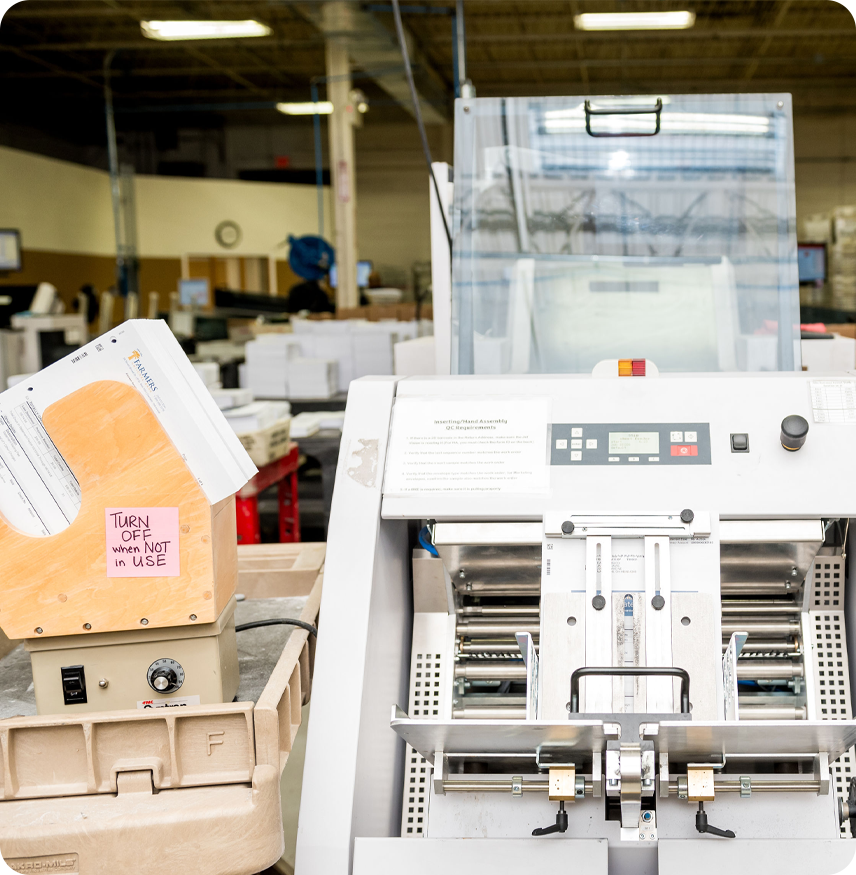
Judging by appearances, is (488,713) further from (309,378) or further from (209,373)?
(309,378)

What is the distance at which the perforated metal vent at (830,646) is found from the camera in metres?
1.25

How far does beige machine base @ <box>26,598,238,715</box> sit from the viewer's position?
111 centimetres

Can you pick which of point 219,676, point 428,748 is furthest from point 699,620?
point 219,676

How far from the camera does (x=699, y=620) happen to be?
3.70ft

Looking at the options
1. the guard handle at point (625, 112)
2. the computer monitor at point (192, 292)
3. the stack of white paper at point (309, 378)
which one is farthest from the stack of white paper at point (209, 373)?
the computer monitor at point (192, 292)

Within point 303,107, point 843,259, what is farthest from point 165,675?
point 303,107

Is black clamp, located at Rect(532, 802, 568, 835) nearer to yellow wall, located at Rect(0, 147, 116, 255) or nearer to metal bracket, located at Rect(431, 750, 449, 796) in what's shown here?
metal bracket, located at Rect(431, 750, 449, 796)

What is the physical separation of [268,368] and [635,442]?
3460 millimetres

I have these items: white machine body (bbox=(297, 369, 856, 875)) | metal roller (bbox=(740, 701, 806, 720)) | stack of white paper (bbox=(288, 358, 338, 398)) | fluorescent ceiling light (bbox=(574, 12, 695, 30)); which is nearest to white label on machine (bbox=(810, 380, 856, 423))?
white machine body (bbox=(297, 369, 856, 875))

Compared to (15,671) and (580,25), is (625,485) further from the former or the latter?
(580,25)

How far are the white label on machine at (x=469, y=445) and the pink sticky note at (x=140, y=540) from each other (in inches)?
11.4

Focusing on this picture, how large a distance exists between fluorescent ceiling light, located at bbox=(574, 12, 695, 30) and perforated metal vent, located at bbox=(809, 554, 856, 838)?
18.9 ft

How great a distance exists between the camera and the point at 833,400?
4.05ft

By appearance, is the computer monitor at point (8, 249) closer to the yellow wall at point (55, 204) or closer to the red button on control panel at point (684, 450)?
the yellow wall at point (55, 204)
